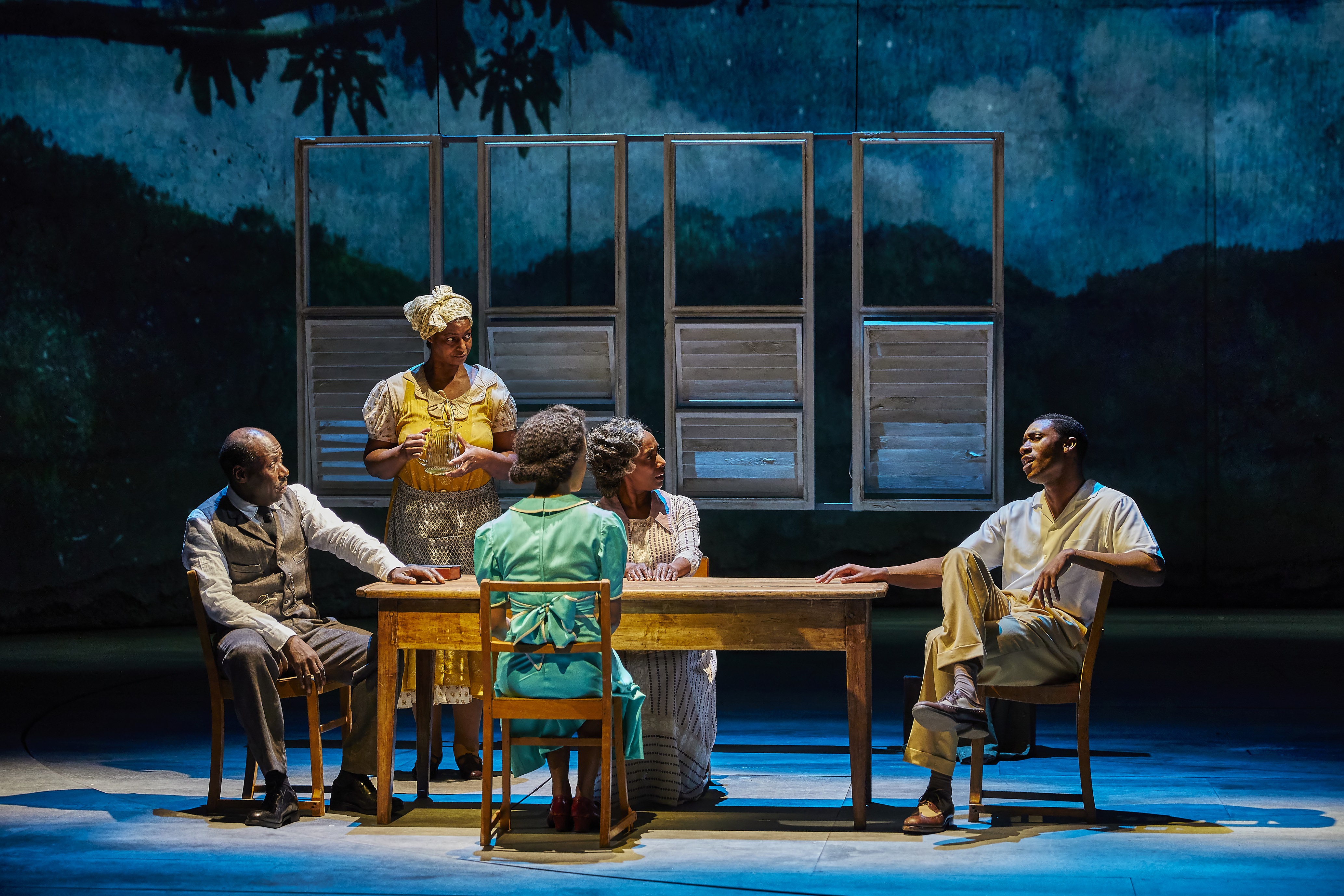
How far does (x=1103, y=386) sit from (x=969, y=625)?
19.4 ft

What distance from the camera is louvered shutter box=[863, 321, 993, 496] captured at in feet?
24.0

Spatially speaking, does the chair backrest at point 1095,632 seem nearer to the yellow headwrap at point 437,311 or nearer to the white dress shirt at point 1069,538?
→ the white dress shirt at point 1069,538

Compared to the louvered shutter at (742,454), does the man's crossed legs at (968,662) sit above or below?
below

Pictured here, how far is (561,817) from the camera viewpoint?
13.8 ft

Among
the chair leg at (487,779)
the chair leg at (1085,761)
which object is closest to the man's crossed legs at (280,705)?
the chair leg at (487,779)

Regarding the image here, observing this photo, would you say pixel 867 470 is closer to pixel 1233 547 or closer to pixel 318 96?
pixel 1233 547

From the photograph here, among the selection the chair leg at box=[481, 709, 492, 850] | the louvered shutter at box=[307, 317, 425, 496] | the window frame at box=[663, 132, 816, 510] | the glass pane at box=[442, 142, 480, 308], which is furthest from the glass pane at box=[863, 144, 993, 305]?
the chair leg at box=[481, 709, 492, 850]

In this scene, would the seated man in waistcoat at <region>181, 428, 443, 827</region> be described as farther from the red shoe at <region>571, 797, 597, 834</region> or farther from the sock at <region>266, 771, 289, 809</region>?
the red shoe at <region>571, 797, 597, 834</region>

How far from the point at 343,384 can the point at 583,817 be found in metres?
3.78

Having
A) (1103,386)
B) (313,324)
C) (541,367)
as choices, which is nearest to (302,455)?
(313,324)

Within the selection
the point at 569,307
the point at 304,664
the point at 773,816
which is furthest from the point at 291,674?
the point at 569,307

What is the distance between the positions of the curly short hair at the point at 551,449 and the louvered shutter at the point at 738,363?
130 inches

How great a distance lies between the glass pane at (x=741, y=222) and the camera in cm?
998

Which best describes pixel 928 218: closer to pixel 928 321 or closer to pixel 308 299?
pixel 928 321
